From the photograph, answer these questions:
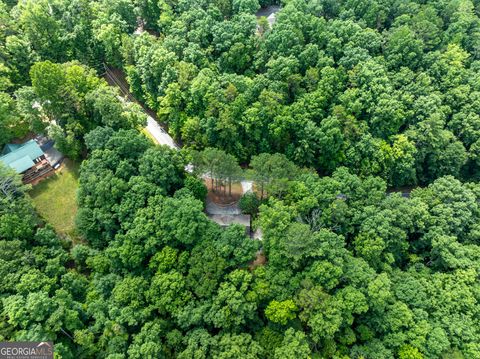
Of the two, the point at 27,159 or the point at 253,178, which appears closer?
the point at 253,178

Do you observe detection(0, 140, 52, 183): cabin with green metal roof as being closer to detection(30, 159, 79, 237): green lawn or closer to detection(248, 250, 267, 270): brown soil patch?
detection(30, 159, 79, 237): green lawn

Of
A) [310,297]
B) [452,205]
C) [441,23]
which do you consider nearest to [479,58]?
[441,23]

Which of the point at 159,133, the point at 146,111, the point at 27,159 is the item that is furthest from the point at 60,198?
the point at 146,111

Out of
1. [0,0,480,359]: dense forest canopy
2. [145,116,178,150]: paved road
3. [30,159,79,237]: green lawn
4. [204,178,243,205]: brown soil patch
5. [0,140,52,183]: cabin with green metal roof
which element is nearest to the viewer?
[0,0,480,359]: dense forest canopy

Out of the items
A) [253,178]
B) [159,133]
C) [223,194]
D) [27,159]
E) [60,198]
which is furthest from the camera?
[159,133]

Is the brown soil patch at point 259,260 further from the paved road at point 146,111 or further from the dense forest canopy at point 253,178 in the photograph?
the paved road at point 146,111

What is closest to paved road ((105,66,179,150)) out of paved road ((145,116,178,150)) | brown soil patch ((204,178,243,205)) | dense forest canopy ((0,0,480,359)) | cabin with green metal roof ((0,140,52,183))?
paved road ((145,116,178,150))

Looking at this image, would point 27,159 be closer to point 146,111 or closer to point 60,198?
point 60,198
